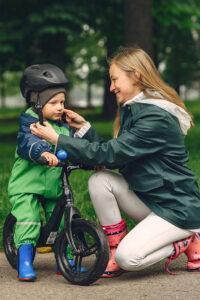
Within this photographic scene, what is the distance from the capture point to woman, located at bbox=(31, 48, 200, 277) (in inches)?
193

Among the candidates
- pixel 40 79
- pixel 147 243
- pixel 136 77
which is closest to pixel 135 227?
pixel 147 243

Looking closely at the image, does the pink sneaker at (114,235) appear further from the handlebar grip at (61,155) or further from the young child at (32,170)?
the handlebar grip at (61,155)

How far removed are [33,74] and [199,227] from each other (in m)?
1.40

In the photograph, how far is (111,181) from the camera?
5.11 meters

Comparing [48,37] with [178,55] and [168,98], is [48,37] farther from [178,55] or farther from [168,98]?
[178,55]

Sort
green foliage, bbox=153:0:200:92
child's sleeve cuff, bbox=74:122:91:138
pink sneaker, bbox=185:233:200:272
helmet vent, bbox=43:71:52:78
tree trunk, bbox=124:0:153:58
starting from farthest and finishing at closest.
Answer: green foliage, bbox=153:0:200:92
tree trunk, bbox=124:0:153:58
child's sleeve cuff, bbox=74:122:91:138
pink sneaker, bbox=185:233:200:272
helmet vent, bbox=43:71:52:78

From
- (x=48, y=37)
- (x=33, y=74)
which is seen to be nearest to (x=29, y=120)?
(x=33, y=74)

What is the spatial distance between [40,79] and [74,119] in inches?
16.7

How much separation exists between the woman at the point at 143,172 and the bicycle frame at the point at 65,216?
169 mm

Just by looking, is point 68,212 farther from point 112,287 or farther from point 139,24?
point 139,24

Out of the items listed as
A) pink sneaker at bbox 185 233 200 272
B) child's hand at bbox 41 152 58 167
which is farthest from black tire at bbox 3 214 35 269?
pink sneaker at bbox 185 233 200 272

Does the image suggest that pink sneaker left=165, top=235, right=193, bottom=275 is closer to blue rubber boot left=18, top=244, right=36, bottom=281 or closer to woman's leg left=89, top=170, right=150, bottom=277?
woman's leg left=89, top=170, right=150, bottom=277

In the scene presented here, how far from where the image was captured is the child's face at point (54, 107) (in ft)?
16.6

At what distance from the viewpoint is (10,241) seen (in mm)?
5277
